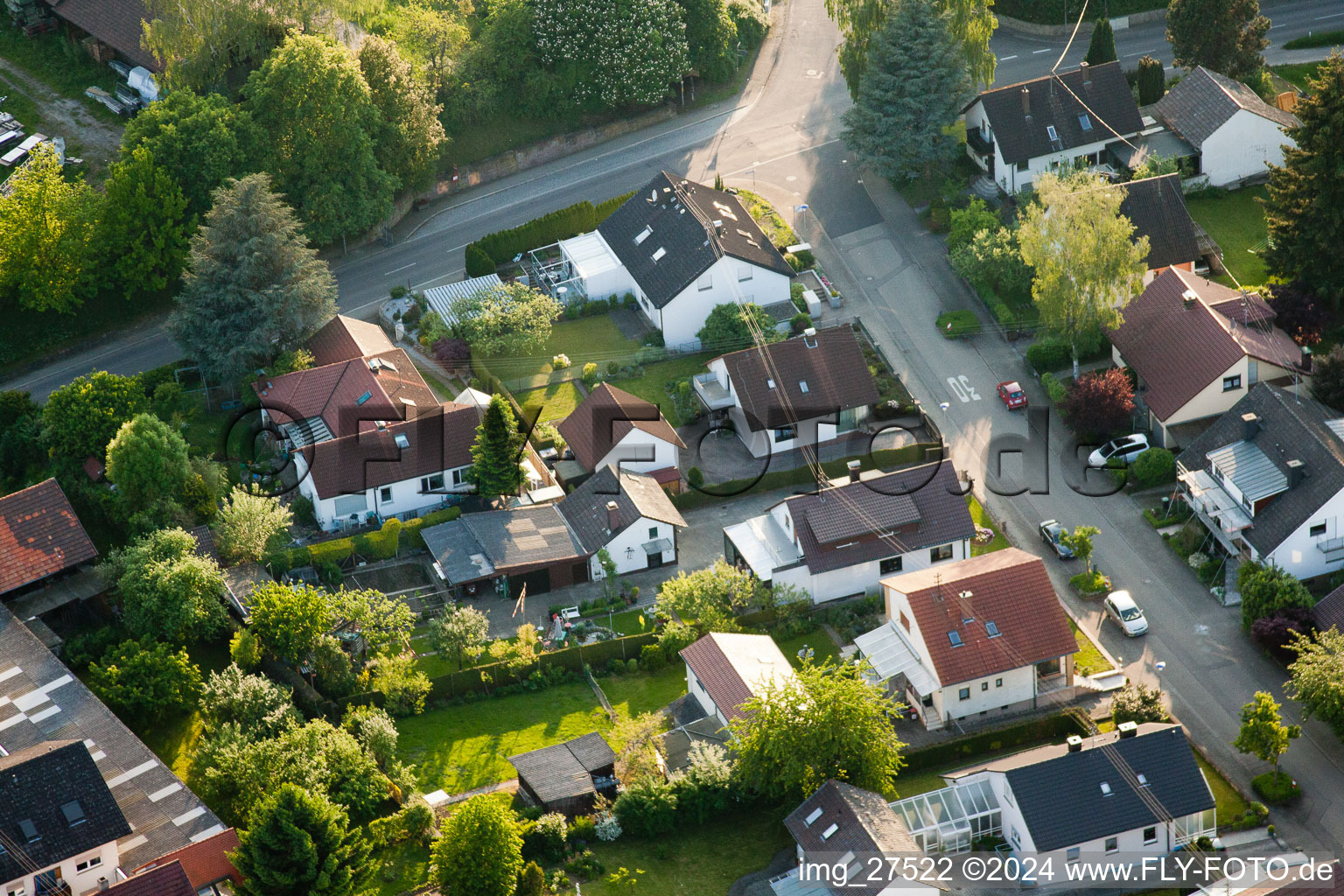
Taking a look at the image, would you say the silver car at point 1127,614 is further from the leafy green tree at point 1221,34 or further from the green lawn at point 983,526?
the leafy green tree at point 1221,34

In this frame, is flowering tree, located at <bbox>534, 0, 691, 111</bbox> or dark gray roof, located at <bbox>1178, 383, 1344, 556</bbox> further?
flowering tree, located at <bbox>534, 0, 691, 111</bbox>

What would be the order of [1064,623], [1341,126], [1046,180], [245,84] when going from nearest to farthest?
[1064,623], [1341,126], [1046,180], [245,84]

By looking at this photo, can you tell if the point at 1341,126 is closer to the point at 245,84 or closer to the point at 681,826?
the point at 681,826

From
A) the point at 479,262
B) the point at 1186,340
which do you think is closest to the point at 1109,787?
the point at 1186,340

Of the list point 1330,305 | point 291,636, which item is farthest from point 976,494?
point 291,636

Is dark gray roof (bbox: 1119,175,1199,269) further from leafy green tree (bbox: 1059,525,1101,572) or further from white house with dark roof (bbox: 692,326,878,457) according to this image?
leafy green tree (bbox: 1059,525,1101,572)

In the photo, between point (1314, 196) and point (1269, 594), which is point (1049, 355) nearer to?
point (1314, 196)

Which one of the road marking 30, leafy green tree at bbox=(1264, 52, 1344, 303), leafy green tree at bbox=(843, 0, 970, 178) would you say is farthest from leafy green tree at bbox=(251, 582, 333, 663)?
leafy green tree at bbox=(1264, 52, 1344, 303)
